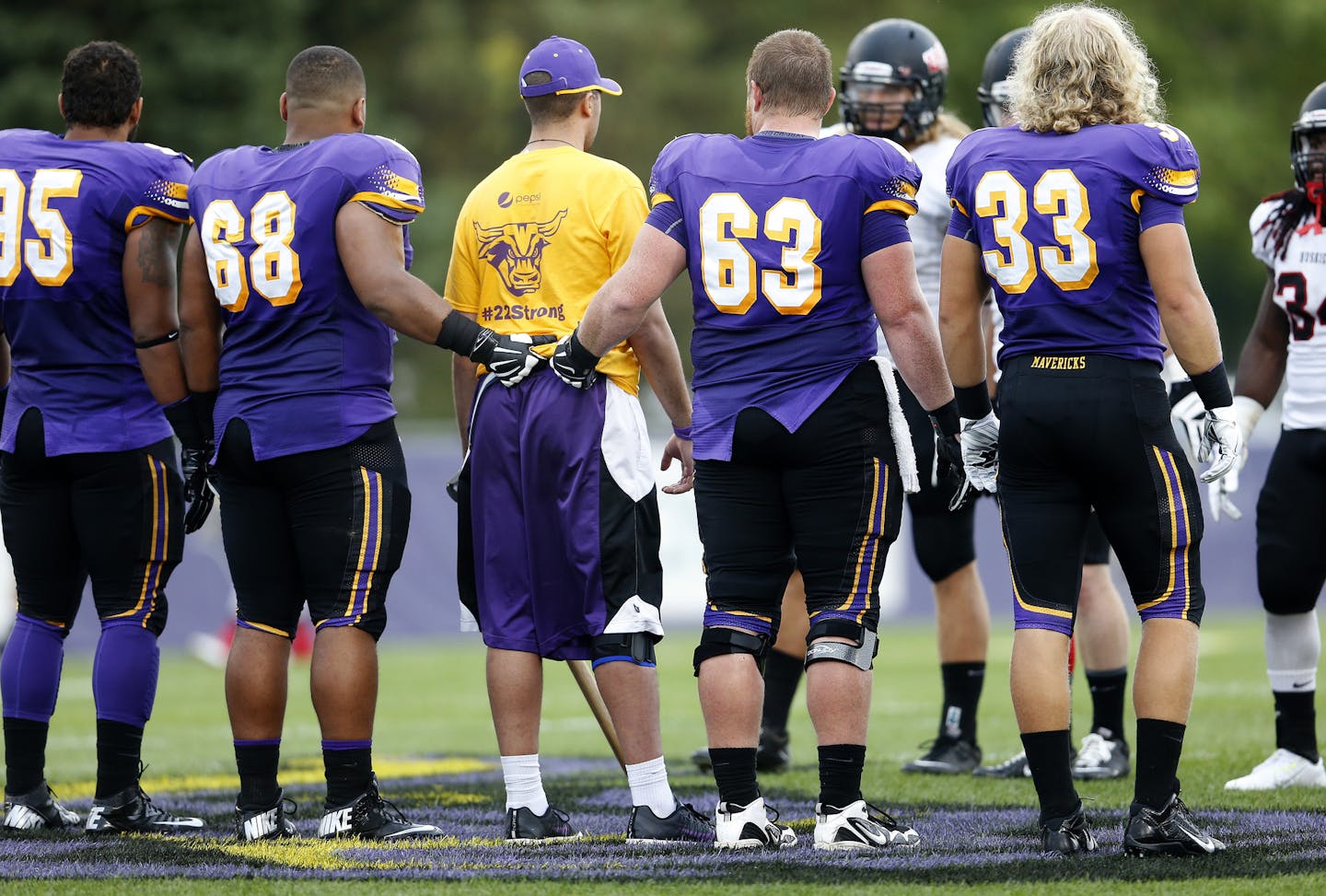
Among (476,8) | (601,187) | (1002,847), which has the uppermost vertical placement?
(476,8)

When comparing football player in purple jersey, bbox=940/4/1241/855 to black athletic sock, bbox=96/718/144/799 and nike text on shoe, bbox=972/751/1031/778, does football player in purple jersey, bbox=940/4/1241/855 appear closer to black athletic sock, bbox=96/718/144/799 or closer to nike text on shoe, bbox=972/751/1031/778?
nike text on shoe, bbox=972/751/1031/778

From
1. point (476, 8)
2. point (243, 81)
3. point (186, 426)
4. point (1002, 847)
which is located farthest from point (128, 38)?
point (1002, 847)

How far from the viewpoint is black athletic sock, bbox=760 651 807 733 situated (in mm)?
6590

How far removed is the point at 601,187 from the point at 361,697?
1626 millimetres

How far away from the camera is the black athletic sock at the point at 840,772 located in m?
4.63

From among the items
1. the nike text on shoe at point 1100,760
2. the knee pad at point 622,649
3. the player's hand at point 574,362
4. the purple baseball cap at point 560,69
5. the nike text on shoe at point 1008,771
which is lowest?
the nike text on shoe at point 1008,771

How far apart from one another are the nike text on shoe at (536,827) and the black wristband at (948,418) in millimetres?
1563

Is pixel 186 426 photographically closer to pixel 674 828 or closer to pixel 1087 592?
pixel 674 828

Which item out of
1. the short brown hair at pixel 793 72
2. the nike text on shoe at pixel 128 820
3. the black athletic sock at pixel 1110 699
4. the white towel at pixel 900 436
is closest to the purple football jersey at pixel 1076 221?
the white towel at pixel 900 436

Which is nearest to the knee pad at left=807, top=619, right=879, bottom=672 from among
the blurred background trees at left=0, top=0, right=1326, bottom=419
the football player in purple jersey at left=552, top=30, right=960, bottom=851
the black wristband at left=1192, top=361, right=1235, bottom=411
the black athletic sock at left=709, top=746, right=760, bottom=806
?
the football player in purple jersey at left=552, top=30, right=960, bottom=851

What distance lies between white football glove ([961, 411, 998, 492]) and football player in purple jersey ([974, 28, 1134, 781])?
1356mm

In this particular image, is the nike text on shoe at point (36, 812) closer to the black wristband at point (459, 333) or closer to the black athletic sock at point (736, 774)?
the black wristband at point (459, 333)

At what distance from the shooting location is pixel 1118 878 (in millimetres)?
4145

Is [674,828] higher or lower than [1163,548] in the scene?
lower
